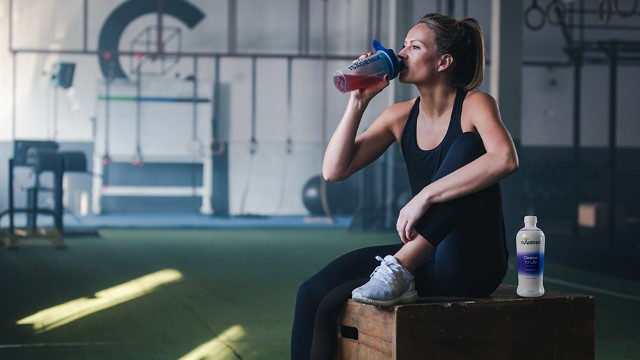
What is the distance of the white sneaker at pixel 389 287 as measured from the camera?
1.97 m

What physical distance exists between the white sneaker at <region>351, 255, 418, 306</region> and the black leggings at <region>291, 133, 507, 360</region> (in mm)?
105

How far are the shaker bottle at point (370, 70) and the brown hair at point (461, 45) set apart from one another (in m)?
0.12

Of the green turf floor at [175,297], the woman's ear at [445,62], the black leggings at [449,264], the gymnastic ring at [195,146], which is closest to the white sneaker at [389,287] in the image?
the black leggings at [449,264]

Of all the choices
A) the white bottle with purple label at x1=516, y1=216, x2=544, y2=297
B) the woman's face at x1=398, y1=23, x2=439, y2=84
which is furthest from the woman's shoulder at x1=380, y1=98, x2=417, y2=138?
the white bottle with purple label at x1=516, y1=216, x2=544, y2=297

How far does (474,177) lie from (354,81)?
0.38 metres

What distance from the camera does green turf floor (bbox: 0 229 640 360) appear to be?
3588 mm

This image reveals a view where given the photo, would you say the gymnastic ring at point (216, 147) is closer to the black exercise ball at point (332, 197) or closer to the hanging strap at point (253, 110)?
the hanging strap at point (253, 110)

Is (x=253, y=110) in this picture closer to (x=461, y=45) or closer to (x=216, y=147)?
(x=216, y=147)

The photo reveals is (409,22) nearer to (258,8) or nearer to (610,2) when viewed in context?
(610,2)

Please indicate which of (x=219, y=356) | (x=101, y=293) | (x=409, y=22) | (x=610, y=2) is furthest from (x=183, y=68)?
(x=219, y=356)

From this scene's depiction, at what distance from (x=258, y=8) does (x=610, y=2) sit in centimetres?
661

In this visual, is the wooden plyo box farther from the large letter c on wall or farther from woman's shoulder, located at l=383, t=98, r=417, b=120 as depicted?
the large letter c on wall

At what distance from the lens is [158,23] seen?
12.9 m

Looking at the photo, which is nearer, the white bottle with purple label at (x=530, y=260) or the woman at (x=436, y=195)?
the woman at (x=436, y=195)
